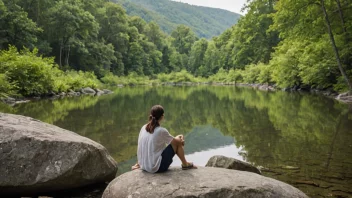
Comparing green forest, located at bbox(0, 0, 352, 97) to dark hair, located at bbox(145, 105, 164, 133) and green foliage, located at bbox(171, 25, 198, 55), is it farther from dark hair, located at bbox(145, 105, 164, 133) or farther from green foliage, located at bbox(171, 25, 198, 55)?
dark hair, located at bbox(145, 105, 164, 133)

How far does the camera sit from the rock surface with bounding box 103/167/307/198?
14.0 ft

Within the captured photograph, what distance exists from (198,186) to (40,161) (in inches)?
104

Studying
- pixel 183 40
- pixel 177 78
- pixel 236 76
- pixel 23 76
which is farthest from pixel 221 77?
pixel 23 76

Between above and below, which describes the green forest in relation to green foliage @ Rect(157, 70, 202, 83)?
above

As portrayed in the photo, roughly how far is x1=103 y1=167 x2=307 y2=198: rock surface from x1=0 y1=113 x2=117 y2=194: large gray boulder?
875mm

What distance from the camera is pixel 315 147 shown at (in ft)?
29.7

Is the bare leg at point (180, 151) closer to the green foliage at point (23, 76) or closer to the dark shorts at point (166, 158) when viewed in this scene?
the dark shorts at point (166, 158)

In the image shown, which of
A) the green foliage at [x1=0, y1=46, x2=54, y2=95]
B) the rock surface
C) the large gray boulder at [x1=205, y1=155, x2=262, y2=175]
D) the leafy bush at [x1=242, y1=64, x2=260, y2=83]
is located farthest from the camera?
the leafy bush at [x1=242, y1=64, x2=260, y2=83]

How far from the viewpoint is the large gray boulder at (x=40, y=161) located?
5.07 metres

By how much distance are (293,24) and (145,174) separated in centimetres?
1664

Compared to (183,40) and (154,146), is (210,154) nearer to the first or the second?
(154,146)

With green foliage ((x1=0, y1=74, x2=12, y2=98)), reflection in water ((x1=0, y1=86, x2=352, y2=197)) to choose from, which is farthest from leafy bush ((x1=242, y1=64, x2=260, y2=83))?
green foliage ((x1=0, y1=74, x2=12, y2=98))

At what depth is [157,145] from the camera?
16.1ft

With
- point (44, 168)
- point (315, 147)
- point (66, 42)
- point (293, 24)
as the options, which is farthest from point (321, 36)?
point (66, 42)
